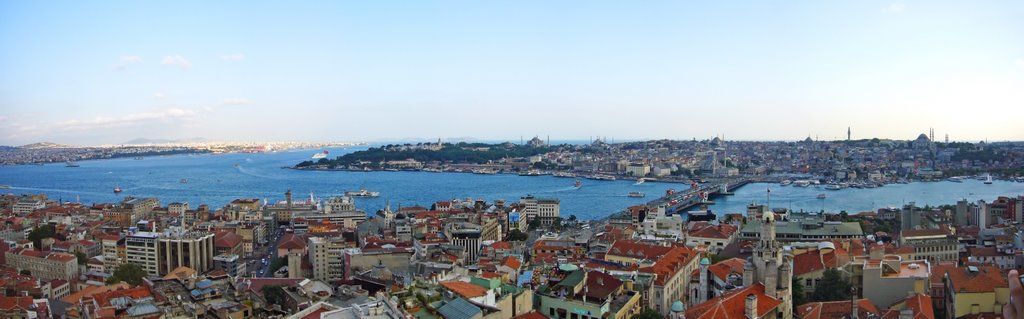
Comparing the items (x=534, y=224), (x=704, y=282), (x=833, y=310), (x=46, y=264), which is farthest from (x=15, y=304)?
(x=534, y=224)

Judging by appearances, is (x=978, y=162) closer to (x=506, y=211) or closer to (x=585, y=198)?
(x=585, y=198)

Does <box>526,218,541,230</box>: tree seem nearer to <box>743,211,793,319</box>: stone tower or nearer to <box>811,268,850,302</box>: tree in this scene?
<box>811,268,850,302</box>: tree

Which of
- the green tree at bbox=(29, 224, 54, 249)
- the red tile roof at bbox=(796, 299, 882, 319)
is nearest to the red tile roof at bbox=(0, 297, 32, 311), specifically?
the red tile roof at bbox=(796, 299, 882, 319)

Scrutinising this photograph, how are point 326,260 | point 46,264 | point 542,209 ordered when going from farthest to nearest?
1. point 542,209
2. point 326,260
3. point 46,264

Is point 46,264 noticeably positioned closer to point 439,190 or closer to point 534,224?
point 534,224

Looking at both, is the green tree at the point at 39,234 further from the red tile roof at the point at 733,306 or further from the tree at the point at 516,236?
the red tile roof at the point at 733,306

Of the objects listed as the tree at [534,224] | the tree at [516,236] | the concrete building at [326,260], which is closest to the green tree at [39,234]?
the concrete building at [326,260]
